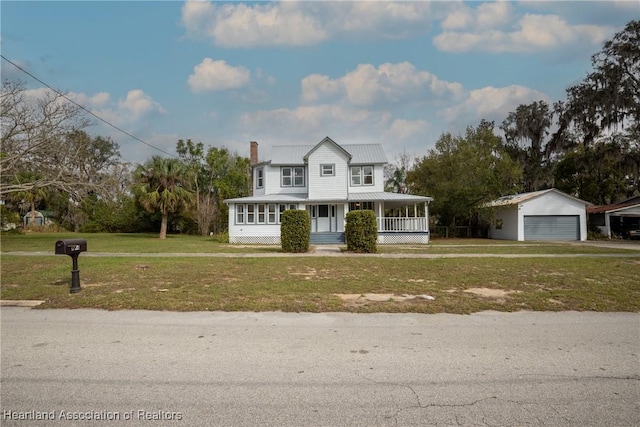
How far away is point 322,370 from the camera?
406 cm

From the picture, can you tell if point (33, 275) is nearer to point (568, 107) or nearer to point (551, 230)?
point (551, 230)

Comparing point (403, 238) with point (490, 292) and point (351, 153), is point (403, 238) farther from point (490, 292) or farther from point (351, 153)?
point (490, 292)

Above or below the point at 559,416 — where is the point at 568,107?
above

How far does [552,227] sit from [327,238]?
1786cm

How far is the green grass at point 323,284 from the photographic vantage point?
7059 mm

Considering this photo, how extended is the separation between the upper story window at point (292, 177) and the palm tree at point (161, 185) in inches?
323

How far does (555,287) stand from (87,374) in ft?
29.6

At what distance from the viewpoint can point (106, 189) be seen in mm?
25766

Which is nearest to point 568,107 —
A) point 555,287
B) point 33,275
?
point 555,287

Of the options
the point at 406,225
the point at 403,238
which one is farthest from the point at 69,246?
the point at 406,225

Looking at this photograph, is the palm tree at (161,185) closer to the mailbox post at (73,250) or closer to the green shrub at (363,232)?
the green shrub at (363,232)

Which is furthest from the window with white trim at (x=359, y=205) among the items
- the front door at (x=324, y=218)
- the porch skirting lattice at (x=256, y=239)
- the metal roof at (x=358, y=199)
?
the porch skirting lattice at (x=256, y=239)

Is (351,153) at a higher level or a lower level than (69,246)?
higher

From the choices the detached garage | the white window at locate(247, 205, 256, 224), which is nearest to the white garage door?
the detached garage
